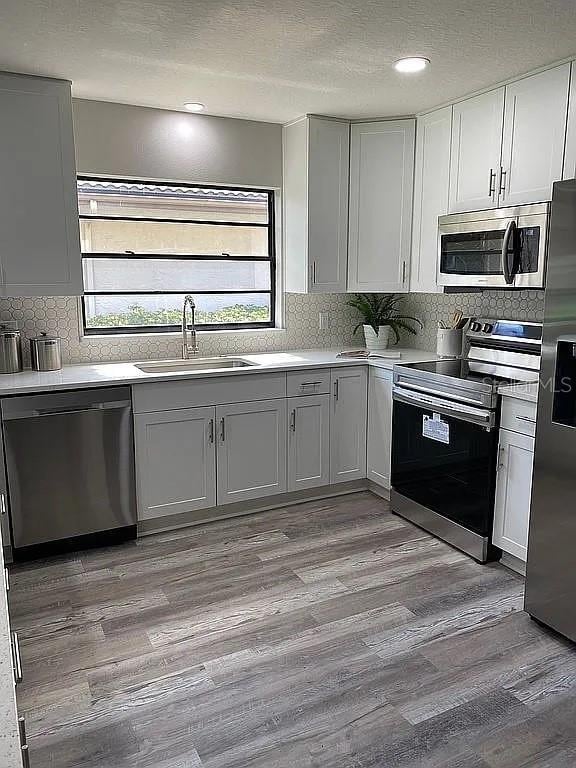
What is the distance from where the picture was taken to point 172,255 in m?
4.09

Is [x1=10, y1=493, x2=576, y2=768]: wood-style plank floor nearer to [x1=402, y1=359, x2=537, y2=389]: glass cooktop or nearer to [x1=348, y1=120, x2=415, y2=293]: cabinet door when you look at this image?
[x1=402, y1=359, x2=537, y2=389]: glass cooktop

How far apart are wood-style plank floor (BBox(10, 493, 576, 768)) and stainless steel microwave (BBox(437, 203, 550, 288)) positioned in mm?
1510

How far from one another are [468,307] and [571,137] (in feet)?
4.38

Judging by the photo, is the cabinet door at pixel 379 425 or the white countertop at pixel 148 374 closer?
the white countertop at pixel 148 374

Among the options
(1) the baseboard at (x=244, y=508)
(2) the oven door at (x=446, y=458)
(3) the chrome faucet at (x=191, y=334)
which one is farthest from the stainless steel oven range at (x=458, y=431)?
(3) the chrome faucet at (x=191, y=334)

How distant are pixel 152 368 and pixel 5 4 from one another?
205 centimetres

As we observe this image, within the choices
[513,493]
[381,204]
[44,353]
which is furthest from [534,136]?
[44,353]

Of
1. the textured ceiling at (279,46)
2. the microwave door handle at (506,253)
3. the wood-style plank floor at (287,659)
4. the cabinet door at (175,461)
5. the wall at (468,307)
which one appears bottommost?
the wood-style plank floor at (287,659)

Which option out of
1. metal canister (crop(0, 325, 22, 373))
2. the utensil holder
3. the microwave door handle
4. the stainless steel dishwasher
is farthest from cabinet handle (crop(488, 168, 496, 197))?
metal canister (crop(0, 325, 22, 373))

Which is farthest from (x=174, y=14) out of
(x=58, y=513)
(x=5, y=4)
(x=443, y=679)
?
(x=443, y=679)

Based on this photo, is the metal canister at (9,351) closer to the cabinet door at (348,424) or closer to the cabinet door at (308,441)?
the cabinet door at (308,441)

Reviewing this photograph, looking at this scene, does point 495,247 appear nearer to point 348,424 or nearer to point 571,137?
point 571,137

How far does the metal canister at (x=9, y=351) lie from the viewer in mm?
3377

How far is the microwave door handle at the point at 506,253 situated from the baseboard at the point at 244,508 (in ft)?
5.58
